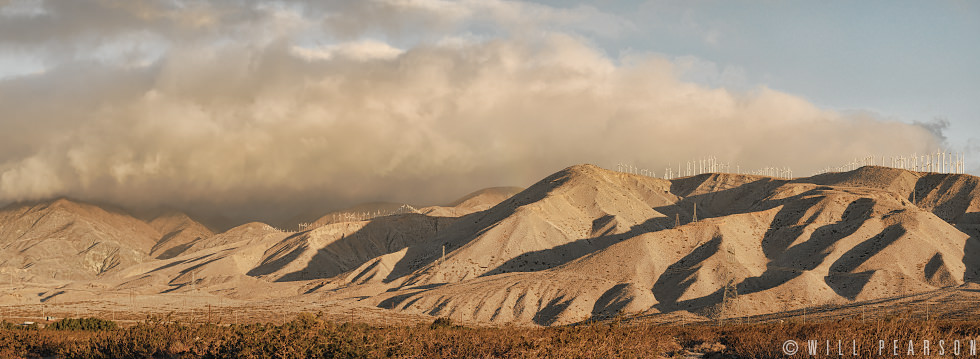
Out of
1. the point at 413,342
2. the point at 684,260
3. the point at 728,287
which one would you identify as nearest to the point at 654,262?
the point at 684,260

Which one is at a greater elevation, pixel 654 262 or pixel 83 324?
pixel 654 262

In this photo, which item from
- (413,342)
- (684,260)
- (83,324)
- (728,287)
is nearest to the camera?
(413,342)

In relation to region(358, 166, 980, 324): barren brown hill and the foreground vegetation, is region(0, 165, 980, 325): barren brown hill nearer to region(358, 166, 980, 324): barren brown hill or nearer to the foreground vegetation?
region(358, 166, 980, 324): barren brown hill

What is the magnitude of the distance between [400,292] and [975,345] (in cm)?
11307

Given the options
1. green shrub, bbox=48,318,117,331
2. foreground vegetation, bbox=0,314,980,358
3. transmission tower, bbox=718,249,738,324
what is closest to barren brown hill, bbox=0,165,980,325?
→ transmission tower, bbox=718,249,738,324

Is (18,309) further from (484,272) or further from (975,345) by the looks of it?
(975,345)

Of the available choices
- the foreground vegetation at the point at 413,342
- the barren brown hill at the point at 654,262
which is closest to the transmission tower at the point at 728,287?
the barren brown hill at the point at 654,262

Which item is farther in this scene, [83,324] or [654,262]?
[654,262]

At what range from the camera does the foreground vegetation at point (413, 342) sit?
24219mm

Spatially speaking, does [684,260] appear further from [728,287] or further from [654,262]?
[728,287]

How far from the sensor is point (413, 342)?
27.2 metres

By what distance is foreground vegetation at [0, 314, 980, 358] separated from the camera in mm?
24219

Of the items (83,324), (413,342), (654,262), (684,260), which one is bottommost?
(83,324)

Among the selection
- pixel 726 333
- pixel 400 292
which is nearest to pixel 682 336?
pixel 726 333
